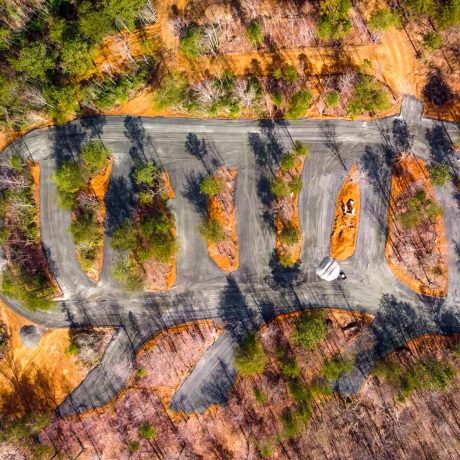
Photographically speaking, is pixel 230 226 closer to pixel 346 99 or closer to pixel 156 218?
pixel 156 218

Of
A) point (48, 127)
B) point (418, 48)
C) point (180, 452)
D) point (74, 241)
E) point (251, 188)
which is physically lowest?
point (180, 452)

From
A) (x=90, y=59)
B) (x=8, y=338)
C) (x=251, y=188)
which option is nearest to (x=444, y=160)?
(x=251, y=188)

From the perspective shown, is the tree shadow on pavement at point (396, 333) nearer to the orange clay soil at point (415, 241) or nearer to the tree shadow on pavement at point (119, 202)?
the orange clay soil at point (415, 241)

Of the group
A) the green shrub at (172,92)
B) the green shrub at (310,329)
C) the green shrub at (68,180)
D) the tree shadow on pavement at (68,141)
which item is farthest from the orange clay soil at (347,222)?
the tree shadow on pavement at (68,141)

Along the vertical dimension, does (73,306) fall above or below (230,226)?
below

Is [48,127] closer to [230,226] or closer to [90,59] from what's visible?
[90,59]

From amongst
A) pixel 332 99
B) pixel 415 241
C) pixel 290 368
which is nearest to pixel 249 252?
pixel 290 368
